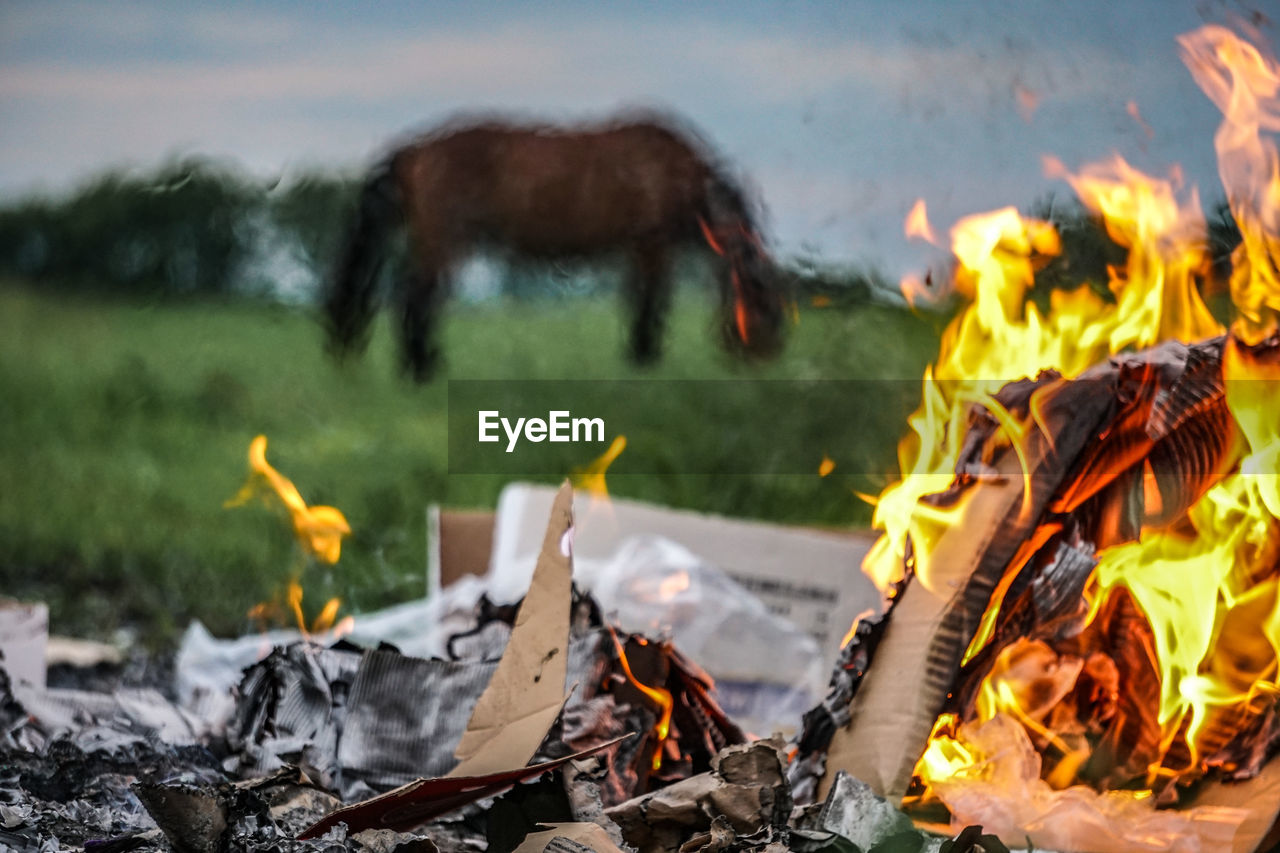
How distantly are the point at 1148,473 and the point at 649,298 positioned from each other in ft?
11.3

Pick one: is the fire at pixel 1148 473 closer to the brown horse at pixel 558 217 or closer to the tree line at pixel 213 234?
the brown horse at pixel 558 217

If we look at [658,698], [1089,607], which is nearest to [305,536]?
[658,698]

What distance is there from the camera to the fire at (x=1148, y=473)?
1.98m

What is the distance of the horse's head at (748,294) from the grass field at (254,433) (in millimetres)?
104

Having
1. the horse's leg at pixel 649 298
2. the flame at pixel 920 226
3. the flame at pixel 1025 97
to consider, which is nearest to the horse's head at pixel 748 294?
the horse's leg at pixel 649 298

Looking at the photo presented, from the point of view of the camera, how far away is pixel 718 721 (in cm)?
214

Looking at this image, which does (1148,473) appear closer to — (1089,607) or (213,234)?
(1089,607)

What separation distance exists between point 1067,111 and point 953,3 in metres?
0.72

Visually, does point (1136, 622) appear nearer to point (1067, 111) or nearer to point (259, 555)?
point (1067, 111)

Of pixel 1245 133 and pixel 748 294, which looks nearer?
pixel 1245 133

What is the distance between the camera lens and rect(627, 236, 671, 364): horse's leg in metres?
5.31

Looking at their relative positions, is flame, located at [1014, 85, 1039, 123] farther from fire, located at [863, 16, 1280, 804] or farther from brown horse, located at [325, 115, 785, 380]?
brown horse, located at [325, 115, 785, 380]

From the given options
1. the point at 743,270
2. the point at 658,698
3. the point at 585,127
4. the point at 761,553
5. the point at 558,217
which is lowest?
the point at 761,553

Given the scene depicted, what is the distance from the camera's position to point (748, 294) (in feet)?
17.2
